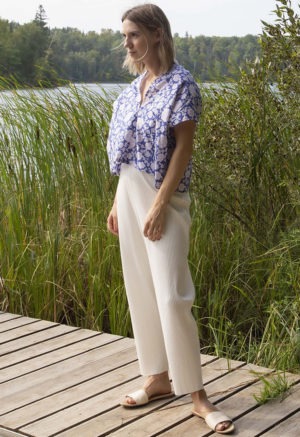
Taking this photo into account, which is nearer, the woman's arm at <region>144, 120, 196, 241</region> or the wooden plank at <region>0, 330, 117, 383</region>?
the woman's arm at <region>144, 120, 196, 241</region>

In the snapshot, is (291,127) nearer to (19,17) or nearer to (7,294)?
(7,294)

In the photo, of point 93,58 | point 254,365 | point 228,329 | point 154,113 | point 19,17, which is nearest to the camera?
point 154,113

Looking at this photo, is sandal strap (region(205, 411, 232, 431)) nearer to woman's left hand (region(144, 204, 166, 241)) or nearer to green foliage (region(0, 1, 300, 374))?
woman's left hand (region(144, 204, 166, 241))

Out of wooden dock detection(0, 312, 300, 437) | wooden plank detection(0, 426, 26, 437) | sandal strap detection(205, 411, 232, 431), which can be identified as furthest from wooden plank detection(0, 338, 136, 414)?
sandal strap detection(205, 411, 232, 431)

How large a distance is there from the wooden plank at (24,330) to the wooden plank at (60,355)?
0.19 meters

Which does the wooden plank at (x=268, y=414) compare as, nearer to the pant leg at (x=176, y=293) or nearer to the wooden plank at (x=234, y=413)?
the wooden plank at (x=234, y=413)

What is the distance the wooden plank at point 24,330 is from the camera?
12.2ft

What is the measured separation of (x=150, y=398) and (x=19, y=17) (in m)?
3.99

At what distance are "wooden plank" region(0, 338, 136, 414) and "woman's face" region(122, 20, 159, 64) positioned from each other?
1.22 meters

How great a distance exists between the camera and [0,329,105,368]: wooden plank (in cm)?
345

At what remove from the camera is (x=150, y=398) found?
9.68 ft

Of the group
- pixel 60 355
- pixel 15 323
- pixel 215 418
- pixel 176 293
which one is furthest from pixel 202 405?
pixel 15 323

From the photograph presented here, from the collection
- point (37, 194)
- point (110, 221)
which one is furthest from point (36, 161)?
point (110, 221)

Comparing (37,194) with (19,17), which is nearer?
(37,194)
